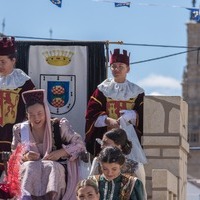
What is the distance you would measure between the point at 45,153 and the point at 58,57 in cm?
245

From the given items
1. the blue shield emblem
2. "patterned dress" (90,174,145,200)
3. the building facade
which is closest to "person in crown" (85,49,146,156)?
the blue shield emblem

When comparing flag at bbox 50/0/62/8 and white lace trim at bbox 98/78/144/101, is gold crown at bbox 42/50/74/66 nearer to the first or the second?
white lace trim at bbox 98/78/144/101

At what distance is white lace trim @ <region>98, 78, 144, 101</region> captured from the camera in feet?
38.5

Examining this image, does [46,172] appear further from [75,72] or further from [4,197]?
[75,72]

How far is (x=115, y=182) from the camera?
8.78 m

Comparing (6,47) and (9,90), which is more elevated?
(6,47)

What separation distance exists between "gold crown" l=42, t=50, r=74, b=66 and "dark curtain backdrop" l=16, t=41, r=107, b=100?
126mm

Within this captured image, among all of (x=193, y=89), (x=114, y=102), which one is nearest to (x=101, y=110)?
(x=114, y=102)

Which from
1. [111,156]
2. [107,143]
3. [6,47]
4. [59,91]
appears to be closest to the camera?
[111,156]

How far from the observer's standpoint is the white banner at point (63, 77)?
12406 millimetres

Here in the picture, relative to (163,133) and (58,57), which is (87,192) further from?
(58,57)

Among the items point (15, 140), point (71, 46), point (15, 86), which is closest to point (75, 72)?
point (71, 46)

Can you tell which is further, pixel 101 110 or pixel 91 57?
pixel 91 57

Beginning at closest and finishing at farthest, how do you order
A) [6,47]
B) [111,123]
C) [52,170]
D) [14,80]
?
[52,170] → [111,123] → [6,47] → [14,80]
